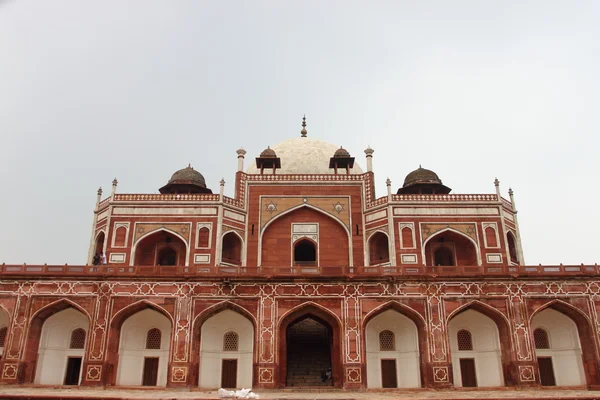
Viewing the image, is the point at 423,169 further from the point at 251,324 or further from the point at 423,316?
the point at 251,324

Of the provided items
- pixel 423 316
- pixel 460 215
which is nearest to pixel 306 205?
pixel 460 215

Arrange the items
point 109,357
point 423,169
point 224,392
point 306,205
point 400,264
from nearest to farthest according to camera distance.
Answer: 1. point 224,392
2. point 109,357
3. point 400,264
4. point 306,205
5. point 423,169

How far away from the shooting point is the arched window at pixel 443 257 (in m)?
28.9

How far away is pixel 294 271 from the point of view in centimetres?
2277

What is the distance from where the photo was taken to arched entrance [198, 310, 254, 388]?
73.3 feet

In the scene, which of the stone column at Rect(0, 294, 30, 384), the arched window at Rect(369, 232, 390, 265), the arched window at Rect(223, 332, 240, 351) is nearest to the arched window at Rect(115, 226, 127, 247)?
the stone column at Rect(0, 294, 30, 384)

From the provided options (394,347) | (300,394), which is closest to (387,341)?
(394,347)

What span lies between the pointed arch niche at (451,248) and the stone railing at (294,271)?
17.0 ft

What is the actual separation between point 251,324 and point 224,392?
519 cm

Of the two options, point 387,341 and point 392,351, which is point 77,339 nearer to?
point 387,341

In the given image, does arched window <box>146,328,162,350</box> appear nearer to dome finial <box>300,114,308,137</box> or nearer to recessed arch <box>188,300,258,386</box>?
recessed arch <box>188,300,258,386</box>

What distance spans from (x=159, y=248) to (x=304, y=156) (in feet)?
38.4

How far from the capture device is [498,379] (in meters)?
21.9

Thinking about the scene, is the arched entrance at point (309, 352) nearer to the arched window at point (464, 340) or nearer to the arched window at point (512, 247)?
the arched window at point (464, 340)
